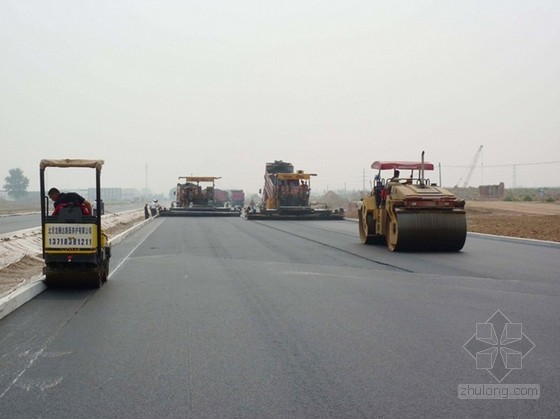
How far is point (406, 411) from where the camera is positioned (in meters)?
4.77

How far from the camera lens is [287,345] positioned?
6.76m

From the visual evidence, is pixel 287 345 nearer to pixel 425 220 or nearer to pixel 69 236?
pixel 69 236

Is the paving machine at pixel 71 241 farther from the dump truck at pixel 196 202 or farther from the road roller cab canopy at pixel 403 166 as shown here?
the dump truck at pixel 196 202

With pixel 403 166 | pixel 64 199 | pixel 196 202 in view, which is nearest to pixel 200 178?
pixel 196 202

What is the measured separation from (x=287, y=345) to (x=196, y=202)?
4321cm

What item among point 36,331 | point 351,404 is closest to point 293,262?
point 36,331

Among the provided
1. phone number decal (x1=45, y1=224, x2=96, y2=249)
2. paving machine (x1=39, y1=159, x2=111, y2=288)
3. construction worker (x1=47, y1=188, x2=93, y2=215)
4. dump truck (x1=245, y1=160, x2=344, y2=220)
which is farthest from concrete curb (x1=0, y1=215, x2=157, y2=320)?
dump truck (x1=245, y1=160, x2=344, y2=220)

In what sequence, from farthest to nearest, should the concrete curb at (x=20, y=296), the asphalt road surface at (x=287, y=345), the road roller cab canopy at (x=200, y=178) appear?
1. the road roller cab canopy at (x=200, y=178)
2. the concrete curb at (x=20, y=296)
3. the asphalt road surface at (x=287, y=345)

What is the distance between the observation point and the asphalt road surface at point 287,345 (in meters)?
5.00

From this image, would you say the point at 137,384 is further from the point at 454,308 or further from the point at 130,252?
the point at 130,252

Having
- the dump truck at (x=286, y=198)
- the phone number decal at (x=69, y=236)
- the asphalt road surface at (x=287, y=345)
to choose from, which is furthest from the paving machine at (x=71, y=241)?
the dump truck at (x=286, y=198)

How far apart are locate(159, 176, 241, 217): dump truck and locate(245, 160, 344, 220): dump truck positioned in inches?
155

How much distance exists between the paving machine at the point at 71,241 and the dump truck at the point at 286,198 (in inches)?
1182

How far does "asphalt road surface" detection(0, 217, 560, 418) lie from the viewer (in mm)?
5004
